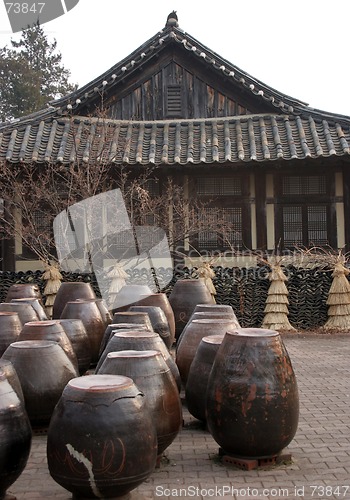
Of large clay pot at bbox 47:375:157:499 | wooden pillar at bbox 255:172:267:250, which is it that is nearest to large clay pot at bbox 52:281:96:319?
large clay pot at bbox 47:375:157:499

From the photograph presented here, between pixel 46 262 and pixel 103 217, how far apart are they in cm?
175

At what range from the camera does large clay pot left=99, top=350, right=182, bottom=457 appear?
4215 millimetres

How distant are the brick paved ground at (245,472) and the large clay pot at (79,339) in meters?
→ 1.49

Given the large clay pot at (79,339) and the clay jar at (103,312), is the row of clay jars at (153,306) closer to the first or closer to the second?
the clay jar at (103,312)

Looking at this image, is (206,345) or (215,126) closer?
(206,345)

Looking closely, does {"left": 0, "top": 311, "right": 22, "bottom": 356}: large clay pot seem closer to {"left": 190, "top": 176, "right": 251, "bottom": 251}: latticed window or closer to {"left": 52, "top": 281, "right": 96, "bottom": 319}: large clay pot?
{"left": 52, "top": 281, "right": 96, "bottom": 319}: large clay pot

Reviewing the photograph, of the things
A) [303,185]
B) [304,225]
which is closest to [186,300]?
[304,225]

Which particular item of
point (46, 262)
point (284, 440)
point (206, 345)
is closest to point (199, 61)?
point (46, 262)

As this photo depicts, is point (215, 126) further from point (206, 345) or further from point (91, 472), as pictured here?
point (91, 472)

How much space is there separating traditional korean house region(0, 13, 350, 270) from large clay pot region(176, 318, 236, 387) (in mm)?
6998

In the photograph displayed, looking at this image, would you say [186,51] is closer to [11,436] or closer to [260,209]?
[260,209]

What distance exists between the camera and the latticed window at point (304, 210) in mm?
13211

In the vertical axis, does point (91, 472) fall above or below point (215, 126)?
below

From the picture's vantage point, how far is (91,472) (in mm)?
3412
